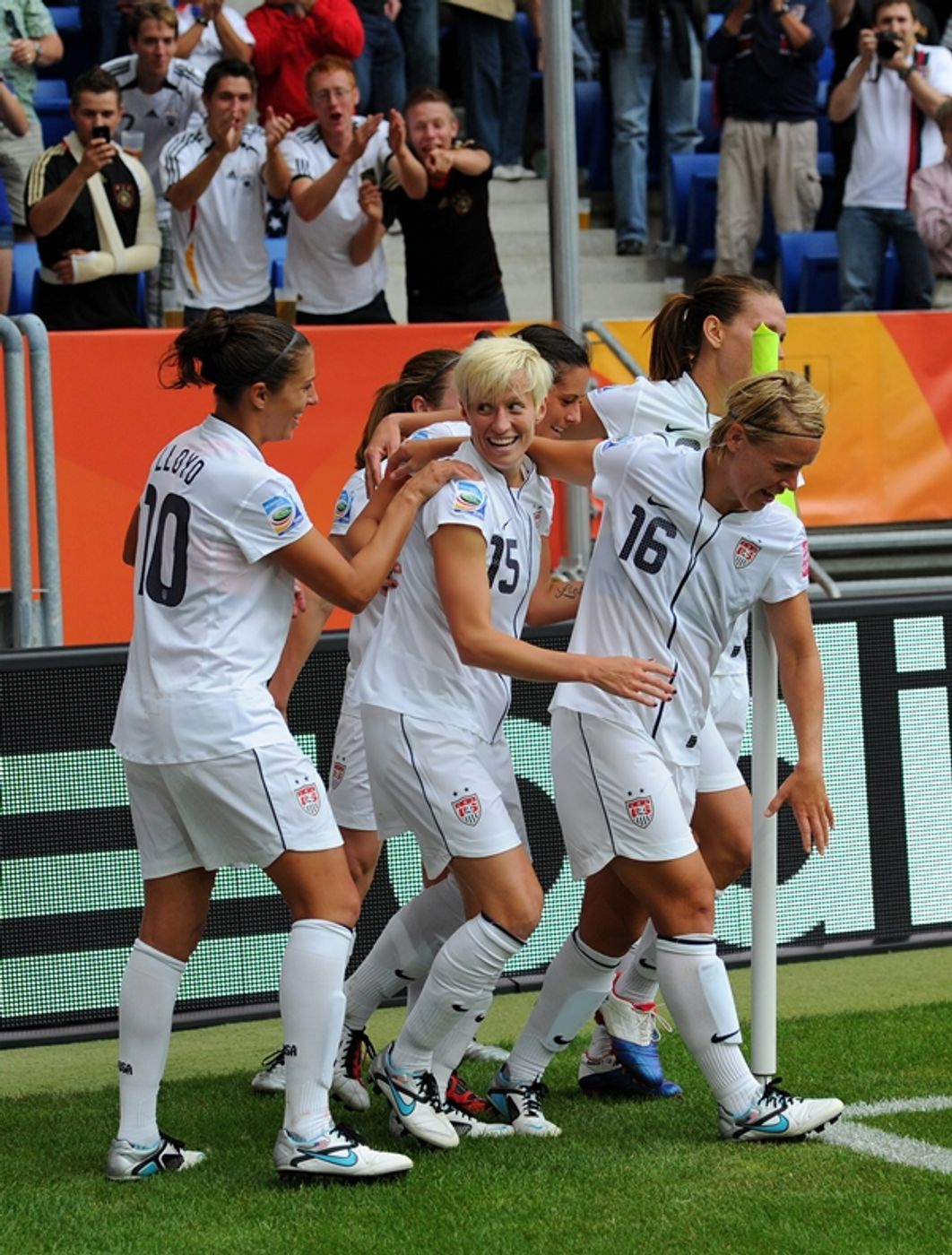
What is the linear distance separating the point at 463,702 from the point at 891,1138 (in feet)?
4.64

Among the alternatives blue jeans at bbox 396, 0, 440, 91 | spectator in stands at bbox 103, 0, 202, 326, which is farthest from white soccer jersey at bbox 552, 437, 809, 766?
blue jeans at bbox 396, 0, 440, 91

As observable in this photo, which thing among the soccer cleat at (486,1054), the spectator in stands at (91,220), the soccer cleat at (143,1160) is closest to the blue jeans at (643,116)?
the spectator in stands at (91,220)

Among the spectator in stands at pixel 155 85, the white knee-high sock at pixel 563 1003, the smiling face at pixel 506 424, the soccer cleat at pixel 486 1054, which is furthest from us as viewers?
the spectator in stands at pixel 155 85

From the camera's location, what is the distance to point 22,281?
9406 mm

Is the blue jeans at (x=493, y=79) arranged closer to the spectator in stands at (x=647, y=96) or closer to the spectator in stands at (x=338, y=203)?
the spectator in stands at (x=647, y=96)

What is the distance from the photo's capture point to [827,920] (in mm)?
6285

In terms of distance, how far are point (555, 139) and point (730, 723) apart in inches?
135

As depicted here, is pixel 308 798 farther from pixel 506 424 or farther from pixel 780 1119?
pixel 780 1119

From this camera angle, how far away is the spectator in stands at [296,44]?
10.1m

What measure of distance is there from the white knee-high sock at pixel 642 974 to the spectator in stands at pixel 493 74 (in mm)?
7125

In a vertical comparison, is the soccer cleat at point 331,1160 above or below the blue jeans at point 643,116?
below

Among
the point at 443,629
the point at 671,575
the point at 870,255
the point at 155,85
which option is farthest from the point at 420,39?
the point at 671,575

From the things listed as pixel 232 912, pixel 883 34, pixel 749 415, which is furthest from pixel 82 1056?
pixel 883 34

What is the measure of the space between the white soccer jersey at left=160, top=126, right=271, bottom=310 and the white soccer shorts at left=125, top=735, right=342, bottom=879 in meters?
5.27
